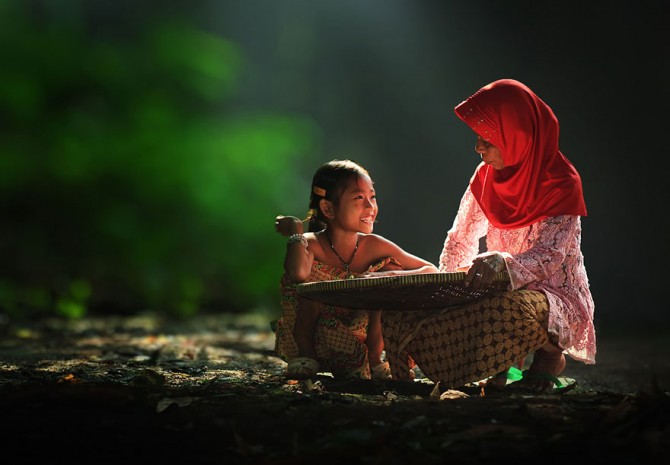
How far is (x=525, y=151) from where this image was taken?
3.72 metres

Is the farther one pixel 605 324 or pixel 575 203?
pixel 605 324

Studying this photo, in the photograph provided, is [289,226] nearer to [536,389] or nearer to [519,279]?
[519,279]

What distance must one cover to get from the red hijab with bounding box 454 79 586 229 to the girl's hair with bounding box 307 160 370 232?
614mm

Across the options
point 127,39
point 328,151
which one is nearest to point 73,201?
point 127,39

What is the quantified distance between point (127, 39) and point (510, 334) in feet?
36.2

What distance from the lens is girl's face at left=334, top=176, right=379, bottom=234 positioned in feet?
13.2

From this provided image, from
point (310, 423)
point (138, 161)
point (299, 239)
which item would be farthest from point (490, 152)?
point (138, 161)

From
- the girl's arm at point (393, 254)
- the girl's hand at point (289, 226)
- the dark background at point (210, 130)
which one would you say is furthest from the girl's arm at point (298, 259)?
the dark background at point (210, 130)

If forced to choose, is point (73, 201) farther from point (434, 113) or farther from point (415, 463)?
point (415, 463)

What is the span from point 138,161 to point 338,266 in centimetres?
899

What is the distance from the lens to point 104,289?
1205 cm

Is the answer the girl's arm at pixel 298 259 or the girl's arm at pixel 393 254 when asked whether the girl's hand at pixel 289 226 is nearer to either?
the girl's arm at pixel 298 259

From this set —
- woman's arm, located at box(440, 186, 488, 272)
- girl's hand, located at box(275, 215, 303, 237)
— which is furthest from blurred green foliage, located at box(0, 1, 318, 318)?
woman's arm, located at box(440, 186, 488, 272)

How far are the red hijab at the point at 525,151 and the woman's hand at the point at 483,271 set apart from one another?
1.43 feet
